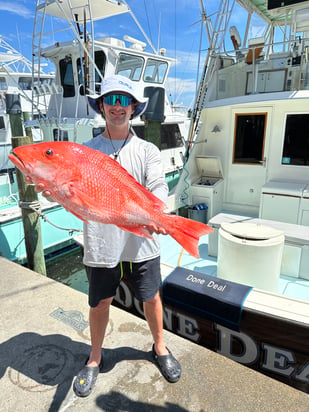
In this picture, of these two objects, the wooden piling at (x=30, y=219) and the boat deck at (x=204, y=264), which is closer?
the boat deck at (x=204, y=264)

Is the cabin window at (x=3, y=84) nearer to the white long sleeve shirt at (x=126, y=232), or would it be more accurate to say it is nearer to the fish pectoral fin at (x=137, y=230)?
the white long sleeve shirt at (x=126, y=232)

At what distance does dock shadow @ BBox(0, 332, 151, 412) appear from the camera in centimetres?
195

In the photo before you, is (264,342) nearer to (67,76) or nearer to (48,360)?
(48,360)

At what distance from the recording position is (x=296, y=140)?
15.2 ft

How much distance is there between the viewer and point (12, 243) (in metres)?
5.17

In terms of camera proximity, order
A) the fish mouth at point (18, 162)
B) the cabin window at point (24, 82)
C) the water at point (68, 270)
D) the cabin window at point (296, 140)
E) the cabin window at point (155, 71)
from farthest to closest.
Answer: the cabin window at point (24, 82), the cabin window at point (155, 71), the water at point (68, 270), the cabin window at point (296, 140), the fish mouth at point (18, 162)

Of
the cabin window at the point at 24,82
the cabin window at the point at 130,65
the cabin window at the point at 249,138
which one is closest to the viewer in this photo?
the cabin window at the point at 249,138

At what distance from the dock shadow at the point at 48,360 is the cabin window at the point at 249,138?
4.02m

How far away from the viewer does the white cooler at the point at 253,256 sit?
8.89 ft

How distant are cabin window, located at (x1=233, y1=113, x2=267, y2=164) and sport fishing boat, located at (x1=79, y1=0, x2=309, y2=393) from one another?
0.06 ft

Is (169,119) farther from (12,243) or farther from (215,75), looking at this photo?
(12,243)

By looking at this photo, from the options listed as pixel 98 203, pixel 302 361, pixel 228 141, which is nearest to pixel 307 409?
pixel 302 361

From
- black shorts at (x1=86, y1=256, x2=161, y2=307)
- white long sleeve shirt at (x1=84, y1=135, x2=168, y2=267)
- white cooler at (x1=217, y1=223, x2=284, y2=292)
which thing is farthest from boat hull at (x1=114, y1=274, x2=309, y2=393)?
white long sleeve shirt at (x1=84, y1=135, x2=168, y2=267)

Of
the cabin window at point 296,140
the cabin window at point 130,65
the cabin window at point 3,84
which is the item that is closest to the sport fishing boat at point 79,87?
the cabin window at point 130,65
